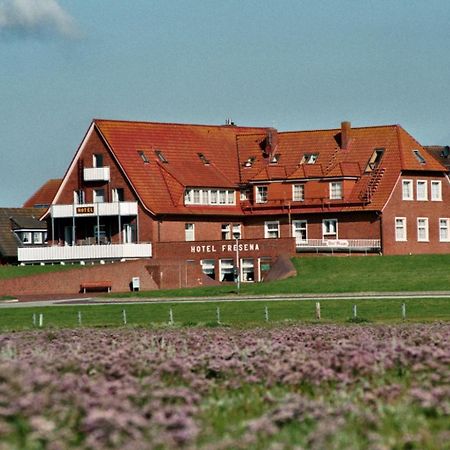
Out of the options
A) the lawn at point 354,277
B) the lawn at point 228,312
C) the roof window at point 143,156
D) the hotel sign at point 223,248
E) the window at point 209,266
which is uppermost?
the roof window at point 143,156

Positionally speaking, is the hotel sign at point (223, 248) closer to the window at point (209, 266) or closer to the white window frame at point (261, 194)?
the window at point (209, 266)

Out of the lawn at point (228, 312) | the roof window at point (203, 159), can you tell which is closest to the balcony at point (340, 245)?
the roof window at point (203, 159)

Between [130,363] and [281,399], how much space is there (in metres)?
3.13

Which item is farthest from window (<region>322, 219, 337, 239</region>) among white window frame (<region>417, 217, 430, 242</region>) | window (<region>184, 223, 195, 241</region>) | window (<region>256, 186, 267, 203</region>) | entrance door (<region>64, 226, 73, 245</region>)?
entrance door (<region>64, 226, 73, 245</region>)

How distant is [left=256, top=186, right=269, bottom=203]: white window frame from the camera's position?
99.0 meters

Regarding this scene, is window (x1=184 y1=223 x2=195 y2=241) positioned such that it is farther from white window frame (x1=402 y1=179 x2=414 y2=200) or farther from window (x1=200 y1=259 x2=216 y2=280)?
white window frame (x1=402 y1=179 x2=414 y2=200)

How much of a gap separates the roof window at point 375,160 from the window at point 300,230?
21.0 feet

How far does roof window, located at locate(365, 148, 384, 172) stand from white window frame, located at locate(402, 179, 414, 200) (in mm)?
2567

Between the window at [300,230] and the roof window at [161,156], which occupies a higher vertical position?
the roof window at [161,156]

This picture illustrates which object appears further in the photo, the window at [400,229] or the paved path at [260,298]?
the window at [400,229]

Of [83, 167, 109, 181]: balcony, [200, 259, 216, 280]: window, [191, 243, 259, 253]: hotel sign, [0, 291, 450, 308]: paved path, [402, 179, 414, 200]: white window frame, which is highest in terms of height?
[83, 167, 109, 181]: balcony

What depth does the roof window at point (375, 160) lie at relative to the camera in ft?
317

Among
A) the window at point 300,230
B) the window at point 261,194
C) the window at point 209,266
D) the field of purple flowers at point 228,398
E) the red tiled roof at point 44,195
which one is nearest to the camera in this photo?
the field of purple flowers at point 228,398

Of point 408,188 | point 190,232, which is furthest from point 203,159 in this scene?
point 408,188
